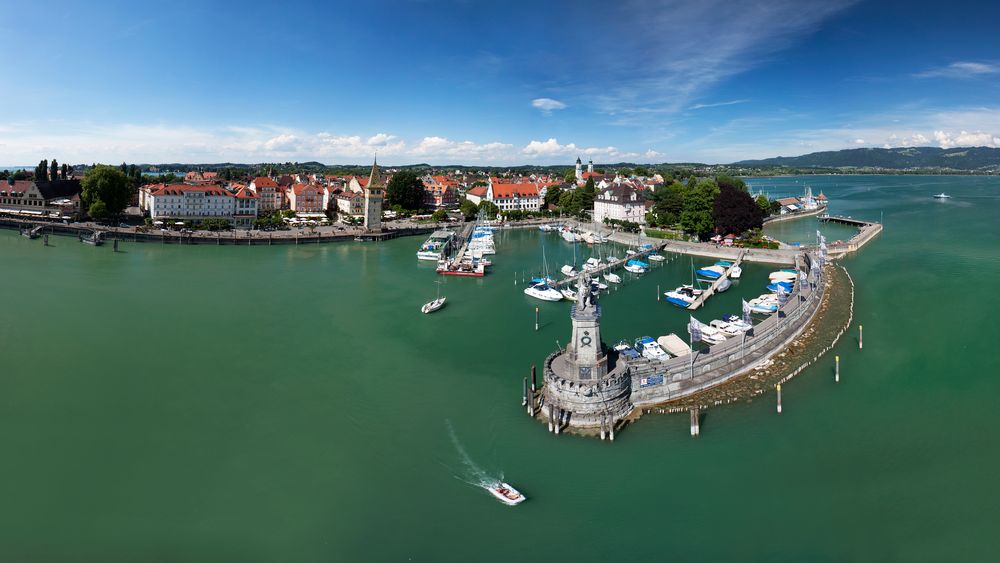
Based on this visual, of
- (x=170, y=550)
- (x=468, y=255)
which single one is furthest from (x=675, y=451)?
(x=468, y=255)

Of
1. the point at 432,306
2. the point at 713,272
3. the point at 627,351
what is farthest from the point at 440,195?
the point at 627,351

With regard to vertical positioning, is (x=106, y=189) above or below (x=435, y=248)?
above

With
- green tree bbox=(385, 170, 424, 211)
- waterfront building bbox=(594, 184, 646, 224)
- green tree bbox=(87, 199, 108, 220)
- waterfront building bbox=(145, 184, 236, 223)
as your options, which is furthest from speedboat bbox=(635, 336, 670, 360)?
green tree bbox=(87, 199, 108, 220)

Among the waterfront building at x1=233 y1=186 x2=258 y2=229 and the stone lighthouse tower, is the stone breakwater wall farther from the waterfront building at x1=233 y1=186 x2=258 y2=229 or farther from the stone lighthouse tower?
the waterfront building at x1=233 y1=186 x2=258 y2=229

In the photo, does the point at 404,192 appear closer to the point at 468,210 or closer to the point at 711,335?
the point at 468,210

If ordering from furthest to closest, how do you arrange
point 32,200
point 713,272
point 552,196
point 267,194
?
point 552,196
point 267,194
point 32,200
point 713,272

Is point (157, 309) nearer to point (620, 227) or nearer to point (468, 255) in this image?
point (468, 255)
